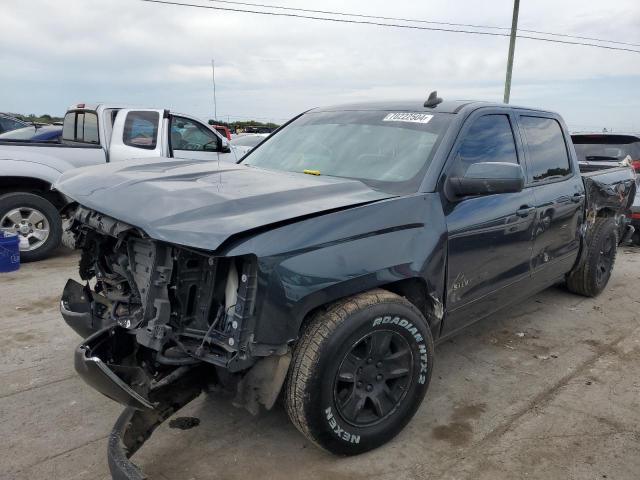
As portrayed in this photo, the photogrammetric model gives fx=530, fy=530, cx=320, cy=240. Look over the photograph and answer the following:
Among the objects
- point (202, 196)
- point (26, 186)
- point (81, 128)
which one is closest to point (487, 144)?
point (202, 196)

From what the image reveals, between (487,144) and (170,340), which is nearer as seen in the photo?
(170,340)

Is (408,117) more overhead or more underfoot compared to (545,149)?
more overhead

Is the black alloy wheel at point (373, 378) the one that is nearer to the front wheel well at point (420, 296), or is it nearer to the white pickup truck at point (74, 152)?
the front wheel well at point (420, 296)

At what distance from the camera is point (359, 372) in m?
2.68

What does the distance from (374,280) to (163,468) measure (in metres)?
1.42

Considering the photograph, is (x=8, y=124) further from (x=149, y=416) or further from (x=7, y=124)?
(x=149, y=416)

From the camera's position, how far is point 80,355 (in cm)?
235

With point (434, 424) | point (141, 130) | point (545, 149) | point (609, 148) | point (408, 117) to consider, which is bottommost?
point (434, 424)

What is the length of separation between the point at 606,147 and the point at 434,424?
7240mm

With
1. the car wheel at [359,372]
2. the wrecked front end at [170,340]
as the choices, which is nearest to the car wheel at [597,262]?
the car wheel at [359,372]

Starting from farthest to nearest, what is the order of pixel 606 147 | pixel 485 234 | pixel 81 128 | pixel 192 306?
1. pixel 606 147
2. pixel 81 128
3. pixel 485 234
4. pixel 192 306

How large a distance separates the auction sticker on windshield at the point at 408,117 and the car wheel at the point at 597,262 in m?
2.66

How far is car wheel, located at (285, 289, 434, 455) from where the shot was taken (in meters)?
2.44

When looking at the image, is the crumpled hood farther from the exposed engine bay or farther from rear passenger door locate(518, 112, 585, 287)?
rear passenger door locate(518, 112, 585, 287)
